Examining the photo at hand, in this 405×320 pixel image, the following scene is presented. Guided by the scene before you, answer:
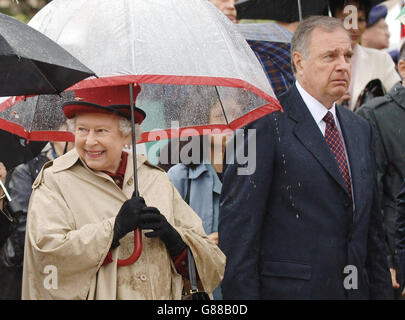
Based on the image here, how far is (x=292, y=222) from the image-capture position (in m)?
4.94

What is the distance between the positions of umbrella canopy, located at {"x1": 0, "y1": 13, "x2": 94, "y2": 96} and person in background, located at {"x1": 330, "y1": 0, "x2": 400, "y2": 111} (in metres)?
3.70

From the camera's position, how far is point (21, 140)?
5.88 metres

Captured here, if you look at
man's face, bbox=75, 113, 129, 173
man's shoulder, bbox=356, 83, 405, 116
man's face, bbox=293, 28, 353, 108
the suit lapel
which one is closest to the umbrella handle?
man's face, bbox=75, 113, 129, 173

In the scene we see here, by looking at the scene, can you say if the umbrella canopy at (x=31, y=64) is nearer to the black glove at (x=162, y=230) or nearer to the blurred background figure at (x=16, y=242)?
the black glove at (x=162, y=230)

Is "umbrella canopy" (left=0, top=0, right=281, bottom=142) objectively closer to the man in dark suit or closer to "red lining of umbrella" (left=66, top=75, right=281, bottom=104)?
"red lining of umbrella" (left=66, top=75, right=281, bottom=104)

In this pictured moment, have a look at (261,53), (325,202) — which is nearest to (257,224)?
(325,202)

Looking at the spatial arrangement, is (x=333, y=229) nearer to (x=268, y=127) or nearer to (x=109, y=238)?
(x=268, y=127)

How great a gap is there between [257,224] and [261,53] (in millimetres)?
2724

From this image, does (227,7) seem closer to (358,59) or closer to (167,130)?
(358,59)

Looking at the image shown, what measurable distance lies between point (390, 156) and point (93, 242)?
2726 mm

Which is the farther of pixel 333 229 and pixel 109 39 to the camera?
pixel 333 229

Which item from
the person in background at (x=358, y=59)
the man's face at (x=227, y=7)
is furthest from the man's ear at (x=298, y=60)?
the man's face at (x=227, y=7)

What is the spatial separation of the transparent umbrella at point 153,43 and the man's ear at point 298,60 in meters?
0.69

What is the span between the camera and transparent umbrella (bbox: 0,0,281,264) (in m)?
4.21
